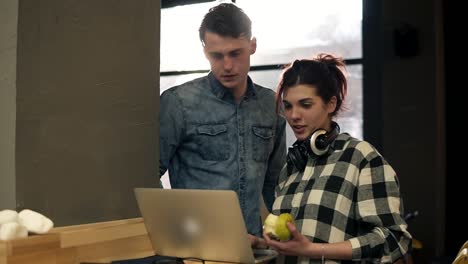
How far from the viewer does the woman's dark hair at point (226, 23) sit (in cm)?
196

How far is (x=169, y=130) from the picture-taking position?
200cm

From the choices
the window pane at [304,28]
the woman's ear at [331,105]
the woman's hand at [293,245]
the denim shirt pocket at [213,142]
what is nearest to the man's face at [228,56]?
the denim shirt pocket at [213,142]

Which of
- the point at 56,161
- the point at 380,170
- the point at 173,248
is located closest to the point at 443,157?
the point at 380,170

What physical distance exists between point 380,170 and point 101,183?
749 mm

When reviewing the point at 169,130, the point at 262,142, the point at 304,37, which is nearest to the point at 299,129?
the point at 262,142

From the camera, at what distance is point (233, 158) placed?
206 cm

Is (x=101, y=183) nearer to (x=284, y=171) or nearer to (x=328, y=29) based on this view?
(x=284, y=171)

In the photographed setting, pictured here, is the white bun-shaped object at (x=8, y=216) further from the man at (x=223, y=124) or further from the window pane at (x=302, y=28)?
the window pane at (x=302, y=28)

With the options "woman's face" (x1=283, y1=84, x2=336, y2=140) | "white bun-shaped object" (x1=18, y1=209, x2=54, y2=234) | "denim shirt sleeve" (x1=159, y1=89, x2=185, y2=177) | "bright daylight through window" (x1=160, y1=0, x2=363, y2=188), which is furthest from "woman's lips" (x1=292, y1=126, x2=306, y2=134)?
"bright daylight through window" (x1=160, y1=0, x2=363, y2=188)

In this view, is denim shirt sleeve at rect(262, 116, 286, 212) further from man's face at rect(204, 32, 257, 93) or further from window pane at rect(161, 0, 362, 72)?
window pane at rect(161, 0, 362, 72)

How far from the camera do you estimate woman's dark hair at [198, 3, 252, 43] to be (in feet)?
6.43

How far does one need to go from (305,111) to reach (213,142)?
16.9 inches

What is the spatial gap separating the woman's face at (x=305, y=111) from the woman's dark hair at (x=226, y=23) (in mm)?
334

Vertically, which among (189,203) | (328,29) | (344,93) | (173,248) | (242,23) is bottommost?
(173,248)
